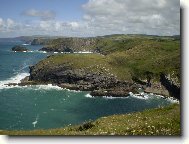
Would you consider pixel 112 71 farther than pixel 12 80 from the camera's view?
No

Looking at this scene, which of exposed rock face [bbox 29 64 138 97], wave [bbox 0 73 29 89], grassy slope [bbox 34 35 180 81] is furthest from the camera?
grassy slope [bbox 34 35 180 81]

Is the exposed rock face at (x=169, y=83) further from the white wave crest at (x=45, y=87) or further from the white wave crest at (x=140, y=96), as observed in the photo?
the white wave crest at (x=45, y=87)

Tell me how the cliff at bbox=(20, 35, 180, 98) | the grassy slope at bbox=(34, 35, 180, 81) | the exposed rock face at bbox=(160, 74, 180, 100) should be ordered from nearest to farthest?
the exposed rock face at bbox=(160, 74, 180, 100)
the cliff at bbox=(20, 35, 180, 98)
the grassy slope at bbox=(34, 35, 180, 81)

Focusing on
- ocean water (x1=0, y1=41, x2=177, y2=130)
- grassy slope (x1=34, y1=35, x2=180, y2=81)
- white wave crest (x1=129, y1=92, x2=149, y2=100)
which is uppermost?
grassy slope (x1=34, y1=35, x2=180, y2=81)

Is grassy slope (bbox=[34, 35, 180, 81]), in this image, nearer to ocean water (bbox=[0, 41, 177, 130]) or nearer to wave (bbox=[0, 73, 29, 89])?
wave (bbox=[0, 73, 29, 89])

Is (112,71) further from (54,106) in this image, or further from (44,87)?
(54,106)

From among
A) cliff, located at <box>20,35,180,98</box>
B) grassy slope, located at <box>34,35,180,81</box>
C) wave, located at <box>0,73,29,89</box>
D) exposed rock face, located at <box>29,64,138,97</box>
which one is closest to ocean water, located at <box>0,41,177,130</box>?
wave, located at <box>0,73,29,89</box>

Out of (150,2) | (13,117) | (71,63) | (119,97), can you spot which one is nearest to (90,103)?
(119,97)

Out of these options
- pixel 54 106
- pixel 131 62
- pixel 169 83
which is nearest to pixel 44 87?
pixel 54 106
